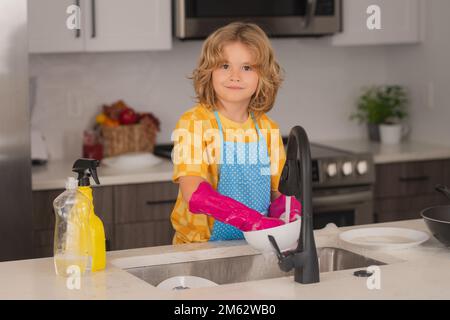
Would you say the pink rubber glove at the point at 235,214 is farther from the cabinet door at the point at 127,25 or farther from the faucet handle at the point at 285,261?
the cabinet door at the point at 127,25

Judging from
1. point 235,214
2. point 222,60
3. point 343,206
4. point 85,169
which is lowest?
point 343,206

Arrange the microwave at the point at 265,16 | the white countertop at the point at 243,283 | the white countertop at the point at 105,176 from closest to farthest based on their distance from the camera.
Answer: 1. the white countertop at the point at 243,283
2. the white countertop at the point at 105,176
3. the microwave at the point at 265,16

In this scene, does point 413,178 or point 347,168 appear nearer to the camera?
point 347,168

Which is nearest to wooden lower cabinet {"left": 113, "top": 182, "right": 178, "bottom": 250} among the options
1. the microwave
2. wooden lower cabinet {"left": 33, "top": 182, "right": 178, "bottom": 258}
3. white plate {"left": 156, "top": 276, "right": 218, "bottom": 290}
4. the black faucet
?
wooden lower cabinet {"left": 33, "top": 182, "right": 178, "bottom": 258}

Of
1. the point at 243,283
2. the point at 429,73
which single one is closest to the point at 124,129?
the point at 429,73

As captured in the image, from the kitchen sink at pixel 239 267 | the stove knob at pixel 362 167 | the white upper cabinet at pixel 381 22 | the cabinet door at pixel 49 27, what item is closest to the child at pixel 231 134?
the kitchen sink at pixel 239 267

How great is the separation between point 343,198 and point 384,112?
674 millimetres

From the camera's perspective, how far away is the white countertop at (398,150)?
12.5 feet

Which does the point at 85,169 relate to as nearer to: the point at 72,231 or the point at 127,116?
the point at 72,231

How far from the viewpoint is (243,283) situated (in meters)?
1.89

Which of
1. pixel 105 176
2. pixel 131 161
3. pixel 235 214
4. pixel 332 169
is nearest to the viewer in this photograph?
pixel 235 214

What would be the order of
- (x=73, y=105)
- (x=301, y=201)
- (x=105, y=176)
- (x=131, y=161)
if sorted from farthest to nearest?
(x=73, y=105) → (x=131, y=161) → (x=105, y=176) → (x=301, y=201)

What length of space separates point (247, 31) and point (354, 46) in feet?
6.66
